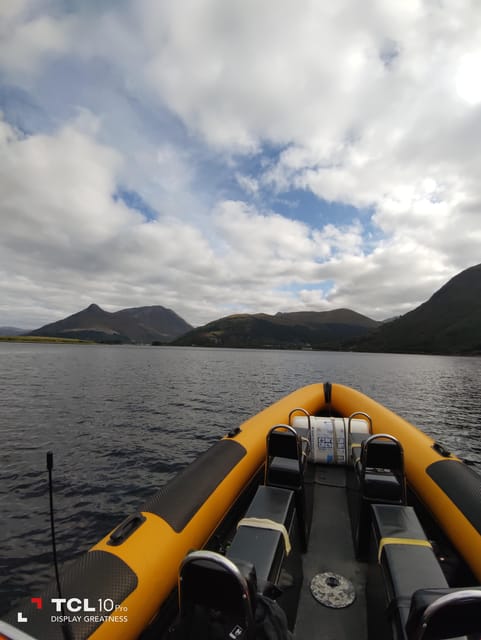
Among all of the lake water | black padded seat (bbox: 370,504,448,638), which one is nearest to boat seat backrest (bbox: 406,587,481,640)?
black padded seat (bbox: 370,504,448,638)

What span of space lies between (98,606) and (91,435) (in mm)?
12730

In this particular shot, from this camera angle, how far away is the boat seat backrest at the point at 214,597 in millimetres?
2051

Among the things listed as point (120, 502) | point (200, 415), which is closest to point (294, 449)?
point (120, 502)

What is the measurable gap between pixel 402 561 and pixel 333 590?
138cm

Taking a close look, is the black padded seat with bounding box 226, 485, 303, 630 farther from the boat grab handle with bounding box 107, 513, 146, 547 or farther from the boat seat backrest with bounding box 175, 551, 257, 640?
the boat grab handle with bounding box 107, 513, 146, 547

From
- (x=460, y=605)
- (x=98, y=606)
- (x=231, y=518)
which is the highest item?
(x=460, y=605)

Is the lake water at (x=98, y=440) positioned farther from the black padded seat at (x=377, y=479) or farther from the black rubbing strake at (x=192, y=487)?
the black padded seat at (x=377, y=479)

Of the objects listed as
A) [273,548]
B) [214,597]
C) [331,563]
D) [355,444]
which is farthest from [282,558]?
[355,444]

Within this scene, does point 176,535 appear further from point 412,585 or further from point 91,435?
point 91,435

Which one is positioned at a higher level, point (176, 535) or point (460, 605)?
point (460, 605)

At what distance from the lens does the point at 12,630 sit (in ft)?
5.56

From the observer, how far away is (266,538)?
3.21 m

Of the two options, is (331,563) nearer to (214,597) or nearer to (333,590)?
(333,590)

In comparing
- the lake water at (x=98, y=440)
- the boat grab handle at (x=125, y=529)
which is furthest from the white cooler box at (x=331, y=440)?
the lake water at (x=98, y=440)
